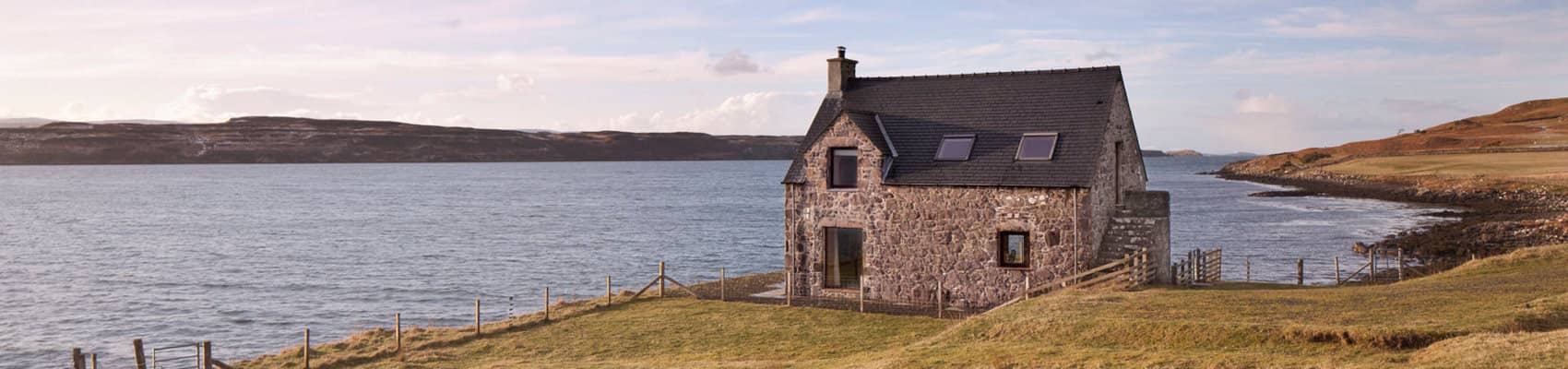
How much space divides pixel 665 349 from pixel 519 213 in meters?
86.2

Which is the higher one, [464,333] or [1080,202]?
[1080,202]

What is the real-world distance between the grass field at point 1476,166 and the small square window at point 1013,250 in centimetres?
8201

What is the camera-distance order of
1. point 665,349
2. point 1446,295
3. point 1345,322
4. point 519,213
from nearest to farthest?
point 1345,322, point 1446,295, point 665,349, point 519,213

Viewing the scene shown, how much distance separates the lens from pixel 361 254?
7025cm

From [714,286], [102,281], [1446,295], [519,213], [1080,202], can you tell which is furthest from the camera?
[519,213]

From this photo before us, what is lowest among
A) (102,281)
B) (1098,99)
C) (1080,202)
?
(102,281)

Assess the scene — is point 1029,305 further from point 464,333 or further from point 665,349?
point 464,333

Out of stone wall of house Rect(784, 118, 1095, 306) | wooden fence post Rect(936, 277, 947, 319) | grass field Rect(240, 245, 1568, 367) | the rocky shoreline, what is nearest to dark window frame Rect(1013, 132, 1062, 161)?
stone wall of house Rect(784, 118, 1095, 306)

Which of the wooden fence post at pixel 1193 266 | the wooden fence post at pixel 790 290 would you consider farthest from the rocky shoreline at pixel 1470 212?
the wooden fence post at pixel 790 290

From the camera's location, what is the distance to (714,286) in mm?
39531

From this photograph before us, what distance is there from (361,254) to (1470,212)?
78.2 meters

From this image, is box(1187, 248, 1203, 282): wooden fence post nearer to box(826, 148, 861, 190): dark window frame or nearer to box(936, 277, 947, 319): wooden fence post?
box(936, 277, 947, 319): wooden fence post

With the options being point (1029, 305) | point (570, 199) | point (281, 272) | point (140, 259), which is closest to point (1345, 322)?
point (1029, 305)

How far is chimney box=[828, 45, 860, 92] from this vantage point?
125 feet
